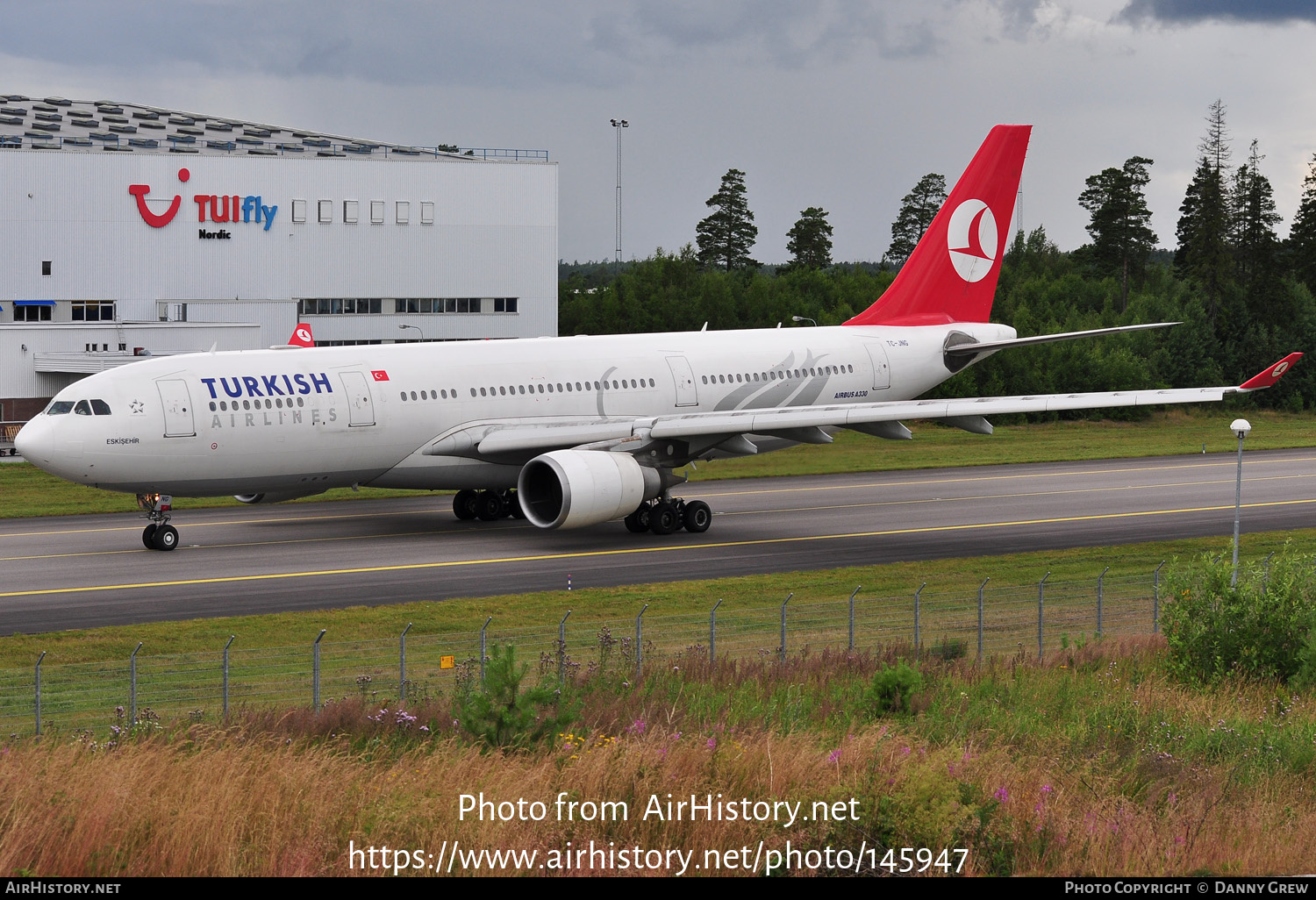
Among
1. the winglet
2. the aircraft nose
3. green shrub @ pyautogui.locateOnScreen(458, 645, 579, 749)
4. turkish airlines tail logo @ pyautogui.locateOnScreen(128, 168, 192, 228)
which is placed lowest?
green shrub @ pyautogui.locateOnScreen(458, 645, 579, 749)

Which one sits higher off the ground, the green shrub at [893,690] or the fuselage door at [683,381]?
the fuselage door at [683,381]

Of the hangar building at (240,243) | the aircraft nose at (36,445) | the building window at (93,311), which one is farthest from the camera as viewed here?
the building window at (93,311)

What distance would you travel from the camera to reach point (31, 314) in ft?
247

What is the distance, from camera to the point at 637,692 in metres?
19.1

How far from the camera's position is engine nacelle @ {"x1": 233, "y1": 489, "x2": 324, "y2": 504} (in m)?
35.2

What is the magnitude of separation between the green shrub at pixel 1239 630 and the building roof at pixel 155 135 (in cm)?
6780

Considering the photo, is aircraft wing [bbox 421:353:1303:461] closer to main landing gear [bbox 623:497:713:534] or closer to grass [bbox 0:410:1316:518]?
main landing gear [bbox 623:497:713:534]

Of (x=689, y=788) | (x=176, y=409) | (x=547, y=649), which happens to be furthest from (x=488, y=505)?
(x=689, y=788)

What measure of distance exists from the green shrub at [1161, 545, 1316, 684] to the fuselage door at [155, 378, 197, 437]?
21333 millimetres

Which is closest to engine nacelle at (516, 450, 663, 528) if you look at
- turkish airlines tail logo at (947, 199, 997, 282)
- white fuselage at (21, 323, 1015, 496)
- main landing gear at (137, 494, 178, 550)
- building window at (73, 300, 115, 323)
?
white fuselage at (21, 323, 1015, 496)

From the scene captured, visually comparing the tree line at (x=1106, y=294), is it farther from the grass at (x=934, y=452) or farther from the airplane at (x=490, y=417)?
the airplane at (x=490, y=417)

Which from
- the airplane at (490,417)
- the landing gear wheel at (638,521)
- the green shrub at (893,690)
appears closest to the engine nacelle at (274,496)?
the airplane at (490,417)

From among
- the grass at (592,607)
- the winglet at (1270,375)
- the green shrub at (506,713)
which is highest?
the winglet at (1270,375)

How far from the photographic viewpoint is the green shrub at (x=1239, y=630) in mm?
Answer: 22562
